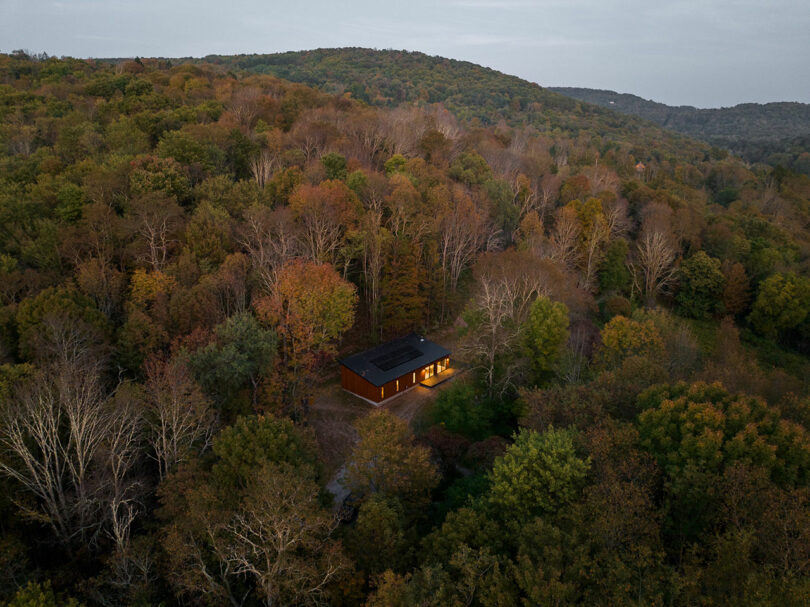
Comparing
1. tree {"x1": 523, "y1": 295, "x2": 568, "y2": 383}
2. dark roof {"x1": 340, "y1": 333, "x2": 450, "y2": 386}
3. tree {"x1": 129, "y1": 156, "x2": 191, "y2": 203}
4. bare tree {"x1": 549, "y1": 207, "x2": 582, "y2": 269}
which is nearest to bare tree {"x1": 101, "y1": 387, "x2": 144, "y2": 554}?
dark roof {"x1": 340, "y1": 333, "x2": 450, "y2": 386}

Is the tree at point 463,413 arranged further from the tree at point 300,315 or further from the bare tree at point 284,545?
the bare tree at point 284,545

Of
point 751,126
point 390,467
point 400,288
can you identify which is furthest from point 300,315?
point 751,126

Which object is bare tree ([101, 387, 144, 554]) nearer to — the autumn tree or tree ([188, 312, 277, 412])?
tree ([188, 312, 277, 412])

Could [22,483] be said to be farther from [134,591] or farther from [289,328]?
[289,328]

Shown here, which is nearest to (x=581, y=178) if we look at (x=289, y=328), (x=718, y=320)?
(x=718, y=320)

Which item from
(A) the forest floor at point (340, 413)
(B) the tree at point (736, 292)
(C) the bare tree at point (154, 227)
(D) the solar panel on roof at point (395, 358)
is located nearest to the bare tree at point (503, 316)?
(A) the forest floor at point (340, 413)

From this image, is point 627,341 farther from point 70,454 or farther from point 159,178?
point 159,178
